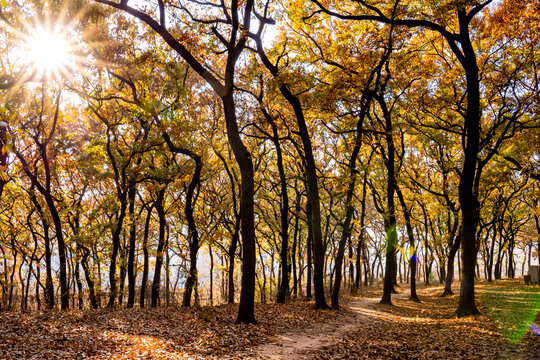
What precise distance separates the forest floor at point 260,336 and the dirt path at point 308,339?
3 centimetres

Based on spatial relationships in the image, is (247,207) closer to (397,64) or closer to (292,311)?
(292,311)

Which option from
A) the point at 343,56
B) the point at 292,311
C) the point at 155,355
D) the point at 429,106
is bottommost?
the point at 292,311

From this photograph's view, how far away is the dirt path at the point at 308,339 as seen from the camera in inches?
351

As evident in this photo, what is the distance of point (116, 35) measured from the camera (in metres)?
16.9

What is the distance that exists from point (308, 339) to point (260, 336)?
1.62 metres

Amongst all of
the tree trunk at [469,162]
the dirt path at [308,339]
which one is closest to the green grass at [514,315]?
the tree trunk at [469,162]

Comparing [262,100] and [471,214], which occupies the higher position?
[262,100]

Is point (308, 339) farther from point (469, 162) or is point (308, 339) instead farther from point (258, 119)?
point (258, 119)

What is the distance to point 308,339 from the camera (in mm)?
10969

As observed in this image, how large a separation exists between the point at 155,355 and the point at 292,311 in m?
9.22

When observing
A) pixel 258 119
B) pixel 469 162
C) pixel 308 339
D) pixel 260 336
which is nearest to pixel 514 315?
pixel 469 162

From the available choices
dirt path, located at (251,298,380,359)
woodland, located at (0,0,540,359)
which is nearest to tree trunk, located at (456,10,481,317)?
woodland, located at (0,0,540,359)

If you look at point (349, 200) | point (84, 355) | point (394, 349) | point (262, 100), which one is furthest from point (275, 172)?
point (84, 355)

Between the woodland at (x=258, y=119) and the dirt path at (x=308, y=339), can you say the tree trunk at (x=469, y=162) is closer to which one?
the woodland at (x=258, y=119)
